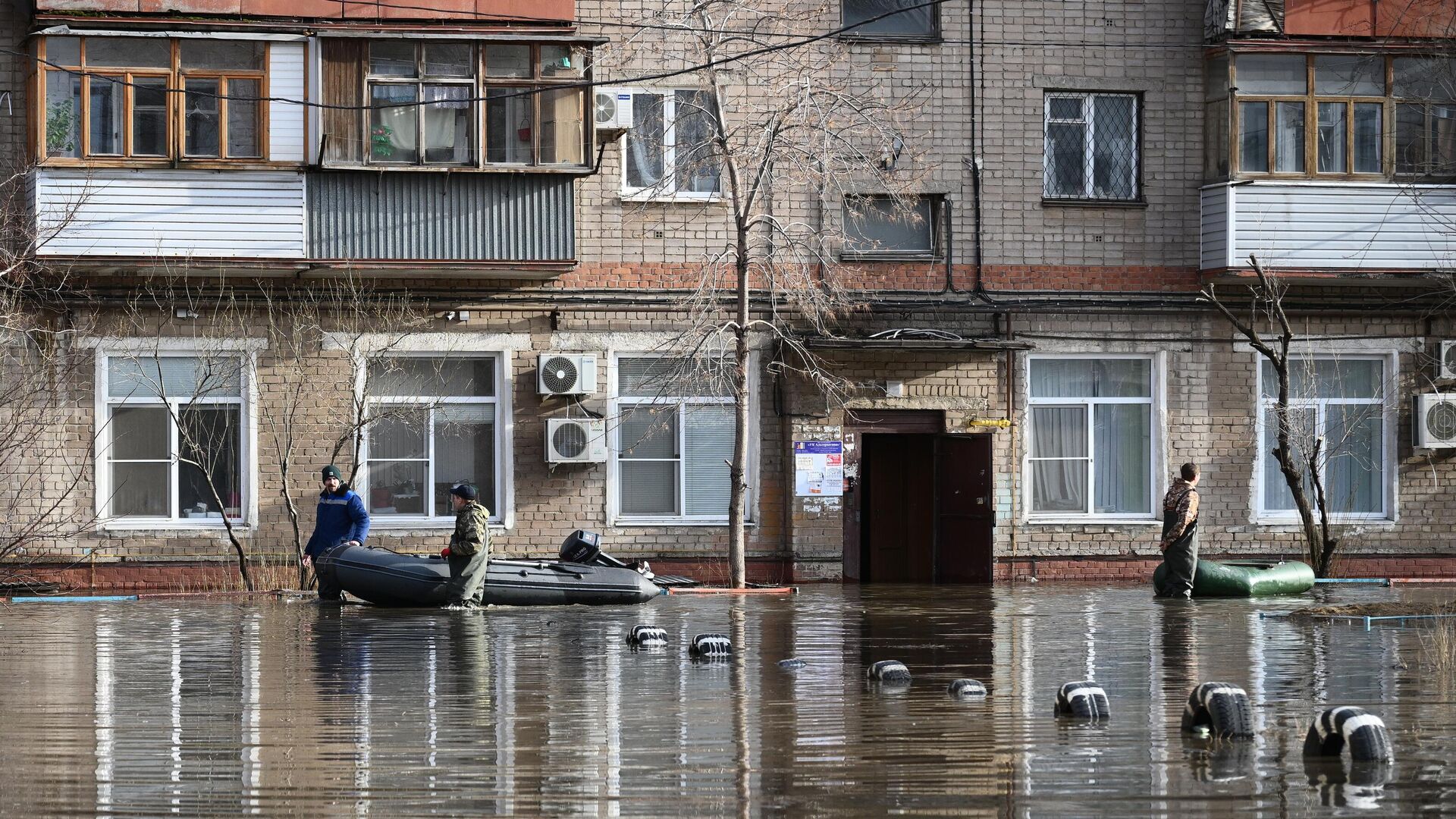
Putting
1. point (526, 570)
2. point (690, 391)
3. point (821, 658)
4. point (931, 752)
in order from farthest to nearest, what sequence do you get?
point (690, 391) < point (526, 570) < point (821, 658) < point (931, 752)

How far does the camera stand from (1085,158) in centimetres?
2400

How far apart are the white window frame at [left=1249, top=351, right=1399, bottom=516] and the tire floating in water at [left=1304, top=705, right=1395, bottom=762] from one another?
52.4 ft

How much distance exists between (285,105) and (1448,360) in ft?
49.3

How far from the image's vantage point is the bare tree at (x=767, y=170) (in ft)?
72.1

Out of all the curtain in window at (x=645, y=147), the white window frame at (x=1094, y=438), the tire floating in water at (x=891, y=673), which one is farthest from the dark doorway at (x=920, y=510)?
the tire floating in water at (x=891, y=673)

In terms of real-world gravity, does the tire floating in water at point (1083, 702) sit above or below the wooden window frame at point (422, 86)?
below

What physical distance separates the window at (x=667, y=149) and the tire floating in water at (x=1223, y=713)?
1407 centimetres

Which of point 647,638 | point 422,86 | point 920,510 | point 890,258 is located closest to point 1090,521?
point 920,510

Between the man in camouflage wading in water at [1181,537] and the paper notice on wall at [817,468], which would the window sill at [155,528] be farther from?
the man in camouflage wading in water at [1181,537]

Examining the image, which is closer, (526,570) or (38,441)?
(526,570)

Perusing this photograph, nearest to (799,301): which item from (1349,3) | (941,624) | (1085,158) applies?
(1085,158)

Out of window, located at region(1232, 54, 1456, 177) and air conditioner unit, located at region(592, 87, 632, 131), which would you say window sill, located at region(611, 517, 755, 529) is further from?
window, located at region(1232, 54, 1456, 177)

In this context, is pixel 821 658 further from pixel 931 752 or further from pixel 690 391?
pixel 690 391

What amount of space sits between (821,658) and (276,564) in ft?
33.8
